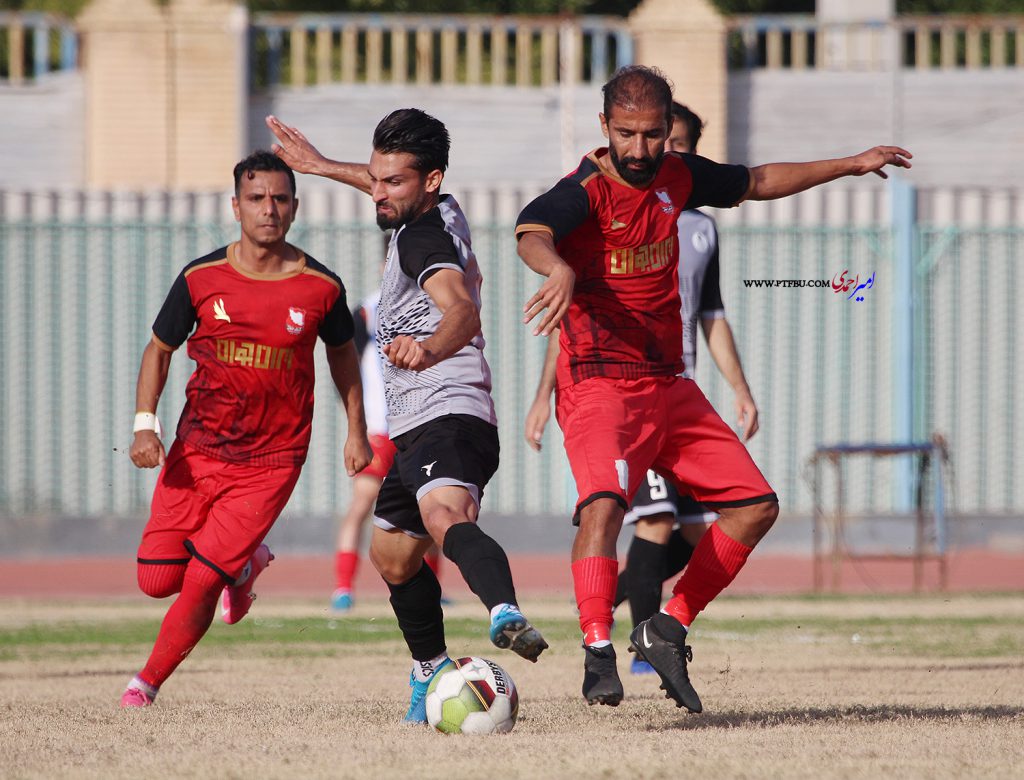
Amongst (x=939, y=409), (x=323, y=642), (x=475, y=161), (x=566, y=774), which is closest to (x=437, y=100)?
(x=475, y=161)

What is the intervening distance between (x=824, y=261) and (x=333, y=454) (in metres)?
5.03

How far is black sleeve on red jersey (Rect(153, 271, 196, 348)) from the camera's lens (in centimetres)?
692

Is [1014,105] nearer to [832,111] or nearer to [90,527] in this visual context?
[832,111]

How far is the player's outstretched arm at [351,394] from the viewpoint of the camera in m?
6.95

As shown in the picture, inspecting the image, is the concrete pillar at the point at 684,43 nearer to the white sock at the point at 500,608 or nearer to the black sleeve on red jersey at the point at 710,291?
the black sleeve on red jersey at the point at 710,291

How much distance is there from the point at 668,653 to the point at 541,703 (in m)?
1.12

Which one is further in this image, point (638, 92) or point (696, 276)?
point (696, 276)

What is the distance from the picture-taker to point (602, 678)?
5.54 meters

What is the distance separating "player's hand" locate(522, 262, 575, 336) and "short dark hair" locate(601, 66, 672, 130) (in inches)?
35.4

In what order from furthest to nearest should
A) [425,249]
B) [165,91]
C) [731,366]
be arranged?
[165,91] → [731,366] → [425,249]

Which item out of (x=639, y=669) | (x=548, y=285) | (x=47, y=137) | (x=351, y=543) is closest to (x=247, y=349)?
(x=548, y=285)

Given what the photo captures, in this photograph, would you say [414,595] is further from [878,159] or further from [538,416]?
[878,159]

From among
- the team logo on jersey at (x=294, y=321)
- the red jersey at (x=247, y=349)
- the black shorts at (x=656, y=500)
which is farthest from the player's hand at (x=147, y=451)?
the black shorts at (x=656, y=500)

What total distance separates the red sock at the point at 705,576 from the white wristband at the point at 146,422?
2139 millimetres
